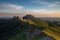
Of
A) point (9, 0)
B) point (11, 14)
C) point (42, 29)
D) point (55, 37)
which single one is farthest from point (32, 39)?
point (9, 0)

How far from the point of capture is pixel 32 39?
2.07 m

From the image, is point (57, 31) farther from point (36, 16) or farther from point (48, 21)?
point (36, 16)

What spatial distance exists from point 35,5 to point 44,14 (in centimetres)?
22

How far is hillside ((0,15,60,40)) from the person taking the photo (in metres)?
Answer: 2.09

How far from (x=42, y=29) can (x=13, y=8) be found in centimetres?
63

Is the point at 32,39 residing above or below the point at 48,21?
below

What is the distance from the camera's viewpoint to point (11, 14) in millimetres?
2172

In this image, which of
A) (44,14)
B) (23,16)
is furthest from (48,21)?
(23,16)

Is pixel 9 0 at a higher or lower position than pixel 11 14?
higher

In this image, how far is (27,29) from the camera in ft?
7.02

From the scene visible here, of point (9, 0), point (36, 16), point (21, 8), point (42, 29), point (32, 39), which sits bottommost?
point (32, 39)

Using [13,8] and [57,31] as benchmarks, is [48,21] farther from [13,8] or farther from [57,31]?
[13,8]

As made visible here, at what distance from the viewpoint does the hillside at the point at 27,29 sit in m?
2.09

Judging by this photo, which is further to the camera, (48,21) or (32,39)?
(48,21)
